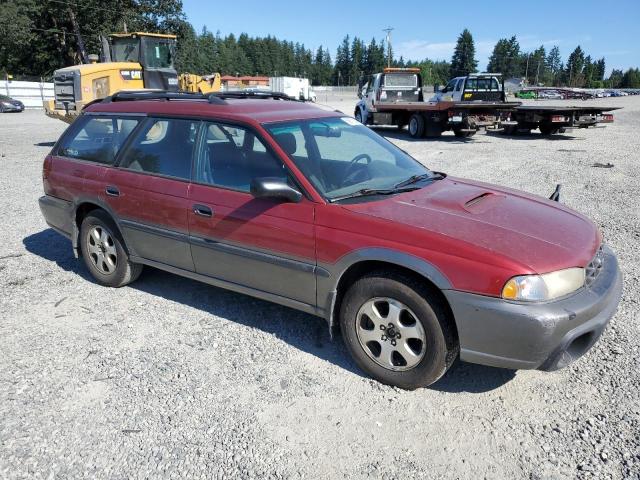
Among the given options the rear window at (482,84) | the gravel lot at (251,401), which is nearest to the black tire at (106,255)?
the gravel lot at (251,401)

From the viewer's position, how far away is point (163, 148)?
4.24 metres

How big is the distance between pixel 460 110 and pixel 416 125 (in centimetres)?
194

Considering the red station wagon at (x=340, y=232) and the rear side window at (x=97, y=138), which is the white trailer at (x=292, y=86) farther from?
the red station wagon at (x=340, y=232)

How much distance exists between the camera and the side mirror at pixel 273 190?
3273 millimetres

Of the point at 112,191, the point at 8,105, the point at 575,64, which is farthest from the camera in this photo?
the point at 575,64

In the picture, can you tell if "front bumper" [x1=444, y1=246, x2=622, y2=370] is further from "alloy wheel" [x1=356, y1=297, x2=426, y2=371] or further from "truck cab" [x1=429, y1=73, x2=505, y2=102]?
"truck cab" [x1=429, y1=73, x2=505, y2=102]

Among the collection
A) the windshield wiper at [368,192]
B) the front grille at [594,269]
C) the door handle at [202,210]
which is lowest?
the front grille at [594,269]

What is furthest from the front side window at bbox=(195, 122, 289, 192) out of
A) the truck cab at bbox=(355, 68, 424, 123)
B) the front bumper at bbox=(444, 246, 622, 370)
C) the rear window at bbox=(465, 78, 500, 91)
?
the rear window at bbox=(465, 78, 500, 91)

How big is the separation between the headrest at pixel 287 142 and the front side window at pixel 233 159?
112mm

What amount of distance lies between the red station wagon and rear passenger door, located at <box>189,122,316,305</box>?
1cm

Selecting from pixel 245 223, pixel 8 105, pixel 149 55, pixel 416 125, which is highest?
pixel 149 55

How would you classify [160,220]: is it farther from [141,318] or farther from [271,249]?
[271,249]

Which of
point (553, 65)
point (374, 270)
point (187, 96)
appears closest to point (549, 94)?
point (187, 96)

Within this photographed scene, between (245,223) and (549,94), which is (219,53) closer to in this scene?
(549,94)
